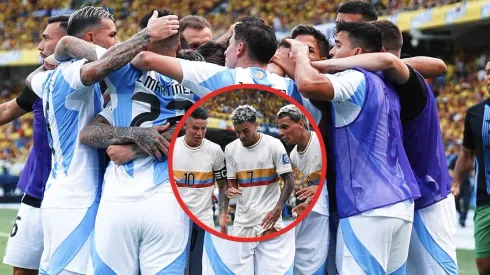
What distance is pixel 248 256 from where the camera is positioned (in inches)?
201

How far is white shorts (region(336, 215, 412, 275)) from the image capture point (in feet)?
16.3

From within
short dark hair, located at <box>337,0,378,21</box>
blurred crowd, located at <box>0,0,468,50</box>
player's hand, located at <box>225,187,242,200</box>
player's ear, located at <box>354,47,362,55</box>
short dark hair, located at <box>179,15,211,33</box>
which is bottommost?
player's hand, located at <box>225,187,242,200</box>

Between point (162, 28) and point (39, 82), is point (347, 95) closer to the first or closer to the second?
point (162, 28)

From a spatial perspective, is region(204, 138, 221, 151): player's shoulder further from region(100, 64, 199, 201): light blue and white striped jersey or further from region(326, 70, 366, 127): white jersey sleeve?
region(326, 70, 366, 127): white jersey sleeve

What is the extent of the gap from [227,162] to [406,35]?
1974cm

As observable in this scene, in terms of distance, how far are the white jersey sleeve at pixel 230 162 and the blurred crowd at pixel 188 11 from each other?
16683mm

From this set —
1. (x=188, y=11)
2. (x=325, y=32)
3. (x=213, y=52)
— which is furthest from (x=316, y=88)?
(x=188, y=11)

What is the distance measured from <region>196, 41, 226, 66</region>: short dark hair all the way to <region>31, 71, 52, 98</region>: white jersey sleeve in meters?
1.10

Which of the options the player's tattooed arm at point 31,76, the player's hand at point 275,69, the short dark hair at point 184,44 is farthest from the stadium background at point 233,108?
the short dark hair at point 184,44

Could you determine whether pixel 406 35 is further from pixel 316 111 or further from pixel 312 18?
pixel 316 111

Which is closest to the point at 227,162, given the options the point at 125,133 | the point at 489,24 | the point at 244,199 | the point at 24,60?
the point at 244,199

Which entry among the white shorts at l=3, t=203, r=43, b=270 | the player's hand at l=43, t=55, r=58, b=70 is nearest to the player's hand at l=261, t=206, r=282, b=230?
the player's hand at l=43, t=55, r=58, b=70

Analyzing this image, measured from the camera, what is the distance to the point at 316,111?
5.19m

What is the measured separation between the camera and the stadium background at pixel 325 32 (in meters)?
20.1
